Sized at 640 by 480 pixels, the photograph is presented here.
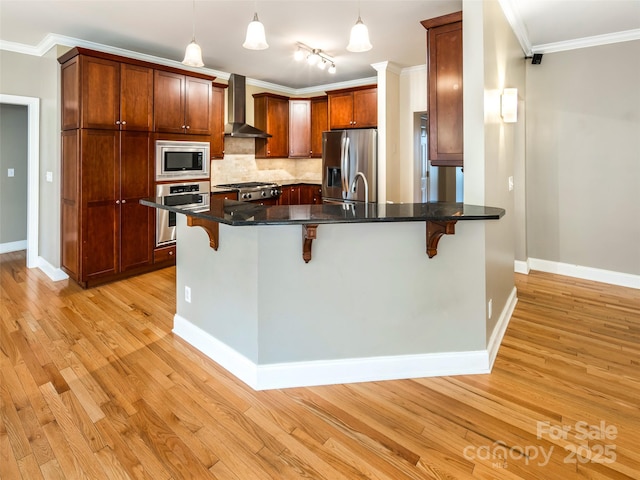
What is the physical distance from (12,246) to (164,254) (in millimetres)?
2797

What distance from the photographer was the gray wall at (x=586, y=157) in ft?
13.6

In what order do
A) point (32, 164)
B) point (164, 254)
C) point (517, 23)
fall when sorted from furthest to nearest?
point (164, 254) → point (32, 164) → point (517, 23)

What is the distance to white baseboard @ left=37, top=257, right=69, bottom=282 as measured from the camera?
4.53 m

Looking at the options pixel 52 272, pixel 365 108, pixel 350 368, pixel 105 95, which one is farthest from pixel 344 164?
pixel 52 272

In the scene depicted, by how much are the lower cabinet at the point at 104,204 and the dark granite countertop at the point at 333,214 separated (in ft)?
6.93

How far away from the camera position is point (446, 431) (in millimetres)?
1941

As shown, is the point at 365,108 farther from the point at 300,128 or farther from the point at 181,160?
the point at 181,160

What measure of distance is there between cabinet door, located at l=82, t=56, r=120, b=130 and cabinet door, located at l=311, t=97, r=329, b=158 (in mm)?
3101

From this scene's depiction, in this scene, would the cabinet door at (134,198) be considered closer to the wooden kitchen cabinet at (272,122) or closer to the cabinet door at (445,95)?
the wooden kitchen cabinet at (272,122)

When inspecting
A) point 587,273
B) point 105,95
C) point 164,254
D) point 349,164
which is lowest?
point 587,273

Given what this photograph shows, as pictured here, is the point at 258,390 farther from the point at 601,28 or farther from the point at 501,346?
the point at 601,28

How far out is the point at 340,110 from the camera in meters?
5.94

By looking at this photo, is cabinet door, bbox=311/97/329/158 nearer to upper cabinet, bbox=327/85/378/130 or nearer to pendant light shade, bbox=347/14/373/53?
upper cabinet, bbox=327/85/378/130

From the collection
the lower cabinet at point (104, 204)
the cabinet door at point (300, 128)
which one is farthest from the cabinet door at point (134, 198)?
the cabinet door at point (300, 128)
